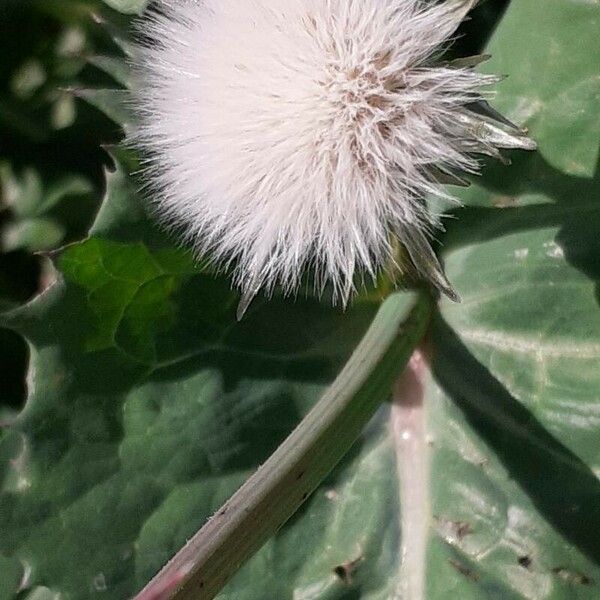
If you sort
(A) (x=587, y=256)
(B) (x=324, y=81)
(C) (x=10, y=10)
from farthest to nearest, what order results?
1. (C) (x=10, y=10)
2. (A) (x=587, y=256)
3. (B) (x=324, y=81)

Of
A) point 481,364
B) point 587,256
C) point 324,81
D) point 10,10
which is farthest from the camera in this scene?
point 10,10

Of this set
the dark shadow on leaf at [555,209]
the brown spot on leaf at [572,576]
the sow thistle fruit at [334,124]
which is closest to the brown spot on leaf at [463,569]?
the brown spot on leaf at [572,576]

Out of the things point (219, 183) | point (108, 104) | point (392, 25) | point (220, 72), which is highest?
point (392, 25)

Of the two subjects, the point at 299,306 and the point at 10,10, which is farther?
the point at 10,10

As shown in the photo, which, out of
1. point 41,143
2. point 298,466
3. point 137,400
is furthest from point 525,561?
point 41,143

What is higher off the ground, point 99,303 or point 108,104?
point 108,104

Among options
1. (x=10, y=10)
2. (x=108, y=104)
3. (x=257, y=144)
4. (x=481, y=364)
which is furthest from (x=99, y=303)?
(x=10, y=10)

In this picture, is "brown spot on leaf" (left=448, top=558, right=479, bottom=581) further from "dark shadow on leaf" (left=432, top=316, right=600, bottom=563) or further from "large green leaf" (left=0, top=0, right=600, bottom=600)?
"dark shadow on leaf" (left=432, top=316, right=600, bottom=563)

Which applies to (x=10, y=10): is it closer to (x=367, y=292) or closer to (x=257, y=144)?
(x=367, y=292)

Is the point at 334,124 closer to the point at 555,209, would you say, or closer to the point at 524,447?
the point at 555,209
